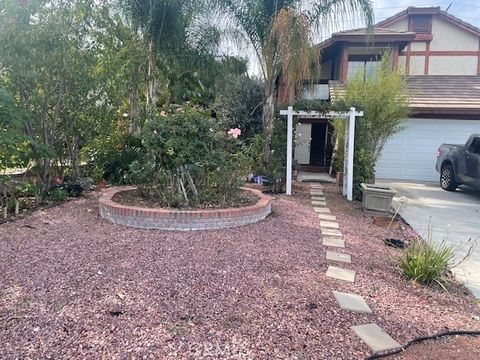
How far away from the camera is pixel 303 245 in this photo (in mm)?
4770

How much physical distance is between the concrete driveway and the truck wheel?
0.62 ft

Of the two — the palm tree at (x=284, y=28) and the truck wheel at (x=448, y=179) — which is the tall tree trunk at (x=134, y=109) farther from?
the truck wheel at (x=448, y=179)

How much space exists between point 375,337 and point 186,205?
3533 millimetres

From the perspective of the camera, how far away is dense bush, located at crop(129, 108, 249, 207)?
561 centimetres

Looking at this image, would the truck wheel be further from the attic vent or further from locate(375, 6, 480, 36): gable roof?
the attic vent

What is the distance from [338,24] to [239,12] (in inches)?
99.1

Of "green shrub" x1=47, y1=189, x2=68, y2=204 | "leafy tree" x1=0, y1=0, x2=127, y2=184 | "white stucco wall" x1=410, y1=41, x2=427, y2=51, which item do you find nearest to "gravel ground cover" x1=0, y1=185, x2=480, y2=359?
"green shrub" x1=47, y1=189, x2=68, y2=204

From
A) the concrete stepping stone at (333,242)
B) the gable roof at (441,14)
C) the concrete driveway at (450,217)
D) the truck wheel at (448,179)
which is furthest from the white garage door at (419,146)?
the concrete stepping stone at (333,242)

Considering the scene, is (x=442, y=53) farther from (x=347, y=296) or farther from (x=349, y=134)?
(x=347, y=296)

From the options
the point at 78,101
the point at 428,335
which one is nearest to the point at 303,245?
the point at 428,335

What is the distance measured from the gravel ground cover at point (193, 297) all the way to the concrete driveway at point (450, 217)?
841 mm

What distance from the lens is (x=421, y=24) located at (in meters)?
17.0

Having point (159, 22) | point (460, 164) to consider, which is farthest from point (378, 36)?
point (159, 22)

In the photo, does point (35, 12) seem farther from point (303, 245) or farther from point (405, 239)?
point (405, 239)
